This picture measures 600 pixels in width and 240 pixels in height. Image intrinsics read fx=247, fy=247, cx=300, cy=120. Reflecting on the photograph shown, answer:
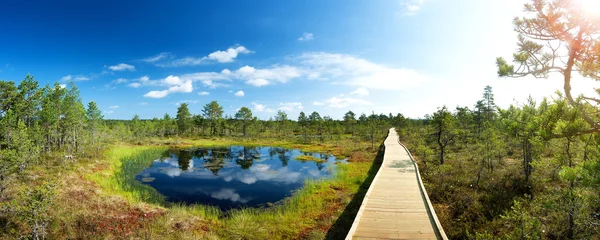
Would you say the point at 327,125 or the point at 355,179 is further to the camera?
the point at 327,125

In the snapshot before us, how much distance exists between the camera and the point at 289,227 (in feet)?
38.9

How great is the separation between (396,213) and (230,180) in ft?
57.7

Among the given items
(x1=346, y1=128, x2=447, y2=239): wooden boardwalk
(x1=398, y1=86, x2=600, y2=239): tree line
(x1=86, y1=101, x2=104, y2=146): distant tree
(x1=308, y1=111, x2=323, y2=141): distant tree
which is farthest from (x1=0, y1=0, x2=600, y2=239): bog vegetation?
(x1=308, y1=111, x2=323, y2=141): distant tree

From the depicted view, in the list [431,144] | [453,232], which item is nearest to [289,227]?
[453,232]

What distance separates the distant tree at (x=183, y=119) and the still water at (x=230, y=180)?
40954 millimetres

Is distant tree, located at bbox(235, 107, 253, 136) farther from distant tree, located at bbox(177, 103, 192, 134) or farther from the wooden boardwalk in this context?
the wooden boardwalk

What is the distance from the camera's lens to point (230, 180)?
2347 cm

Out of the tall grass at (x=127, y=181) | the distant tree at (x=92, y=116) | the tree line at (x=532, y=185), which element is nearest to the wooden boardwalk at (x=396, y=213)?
the tree line at (x=532, y=185)

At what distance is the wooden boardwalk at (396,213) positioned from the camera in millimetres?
7719

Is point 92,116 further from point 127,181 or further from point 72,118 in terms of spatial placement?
point 127,181

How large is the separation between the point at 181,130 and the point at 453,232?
7553 centimetres

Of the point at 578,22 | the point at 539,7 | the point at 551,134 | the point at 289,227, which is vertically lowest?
the point at 289,227

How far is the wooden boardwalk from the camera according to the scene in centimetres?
772

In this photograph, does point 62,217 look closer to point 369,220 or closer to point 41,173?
point 41,173
